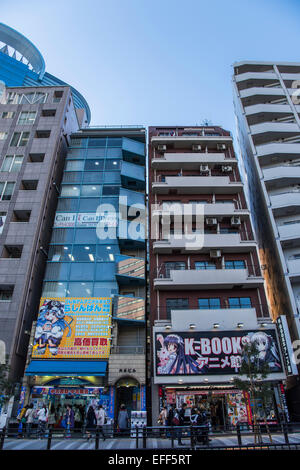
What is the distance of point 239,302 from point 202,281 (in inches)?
153

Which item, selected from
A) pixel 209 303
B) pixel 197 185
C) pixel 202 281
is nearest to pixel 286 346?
pixel 209 303

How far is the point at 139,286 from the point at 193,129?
2215 centimetres

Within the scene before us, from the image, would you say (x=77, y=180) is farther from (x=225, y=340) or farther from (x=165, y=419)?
(x=165, y=419)

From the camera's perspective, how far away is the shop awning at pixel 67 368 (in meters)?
22.3

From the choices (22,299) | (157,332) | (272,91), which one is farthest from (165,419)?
(272,91)

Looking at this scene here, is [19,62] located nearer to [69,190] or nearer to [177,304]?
[69,190]

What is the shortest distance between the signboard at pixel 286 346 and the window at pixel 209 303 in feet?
17.1

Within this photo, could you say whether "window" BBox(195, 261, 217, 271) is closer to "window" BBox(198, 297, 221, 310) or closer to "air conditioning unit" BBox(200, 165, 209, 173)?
"window" BBox(198, 297, 221, 310)

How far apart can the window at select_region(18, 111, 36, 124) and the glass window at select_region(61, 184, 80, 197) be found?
1005 cm

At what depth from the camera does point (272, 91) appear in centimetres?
3850

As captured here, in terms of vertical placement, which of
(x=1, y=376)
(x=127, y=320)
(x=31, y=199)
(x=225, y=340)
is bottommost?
(x=1, y=376)

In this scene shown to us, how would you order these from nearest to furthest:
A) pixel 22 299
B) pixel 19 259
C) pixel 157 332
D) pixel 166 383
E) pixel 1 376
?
pixel 1 376
pixel 166 383
pixel 157 332
pixel 22 299
pixel 19 259

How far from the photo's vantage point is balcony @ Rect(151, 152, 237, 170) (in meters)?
34.2

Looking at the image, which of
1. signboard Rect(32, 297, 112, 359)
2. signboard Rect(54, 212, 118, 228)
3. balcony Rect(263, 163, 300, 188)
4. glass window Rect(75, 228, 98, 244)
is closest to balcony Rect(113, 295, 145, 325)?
signboard Rect(32, 297, 112, 359)
